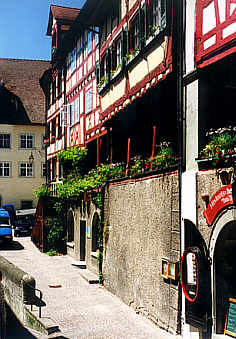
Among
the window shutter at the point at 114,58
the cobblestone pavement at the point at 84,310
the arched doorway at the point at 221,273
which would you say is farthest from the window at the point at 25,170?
the arched doorway at the point at 221,273

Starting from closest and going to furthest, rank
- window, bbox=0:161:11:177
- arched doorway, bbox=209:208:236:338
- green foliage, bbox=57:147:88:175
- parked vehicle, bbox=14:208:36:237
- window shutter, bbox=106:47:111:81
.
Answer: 1. arched doorway, bbox=209:208:236:338
2. window shutter, bbox=106:47:111:81
3. green foliage, bbox=57:147:88:175
4. parked vehicle, bbox=14:208:36:237
5. window, bbox=0:161:11:177

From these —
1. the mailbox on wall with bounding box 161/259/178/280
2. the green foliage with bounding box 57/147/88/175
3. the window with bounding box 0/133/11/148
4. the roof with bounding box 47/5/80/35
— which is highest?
the roof with bounding box 47/5/80/35

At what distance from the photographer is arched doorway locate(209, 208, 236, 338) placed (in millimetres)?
8992

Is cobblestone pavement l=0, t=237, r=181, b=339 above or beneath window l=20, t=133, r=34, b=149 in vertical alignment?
beneath

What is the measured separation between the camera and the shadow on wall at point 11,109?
40.2 meters

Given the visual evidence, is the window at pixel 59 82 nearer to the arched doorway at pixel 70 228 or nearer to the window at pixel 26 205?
the arched doorway at pixel 70 228

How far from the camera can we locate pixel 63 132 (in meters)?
27.8

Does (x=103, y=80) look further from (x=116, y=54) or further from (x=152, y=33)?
(x=152, y=33)

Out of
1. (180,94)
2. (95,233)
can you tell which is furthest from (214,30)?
(95,233)

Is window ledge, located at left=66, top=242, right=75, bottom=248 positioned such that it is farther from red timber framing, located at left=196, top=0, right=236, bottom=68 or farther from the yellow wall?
the yellow wall

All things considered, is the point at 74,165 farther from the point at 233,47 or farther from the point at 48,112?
the point at 233,47

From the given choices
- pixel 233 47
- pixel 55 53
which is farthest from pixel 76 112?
pixel 233 47

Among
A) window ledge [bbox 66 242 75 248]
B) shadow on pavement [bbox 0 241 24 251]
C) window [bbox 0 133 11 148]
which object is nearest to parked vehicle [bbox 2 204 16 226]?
window [bbox 0 133 11 148]

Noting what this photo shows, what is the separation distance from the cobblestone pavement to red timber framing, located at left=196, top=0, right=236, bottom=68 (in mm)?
5834
